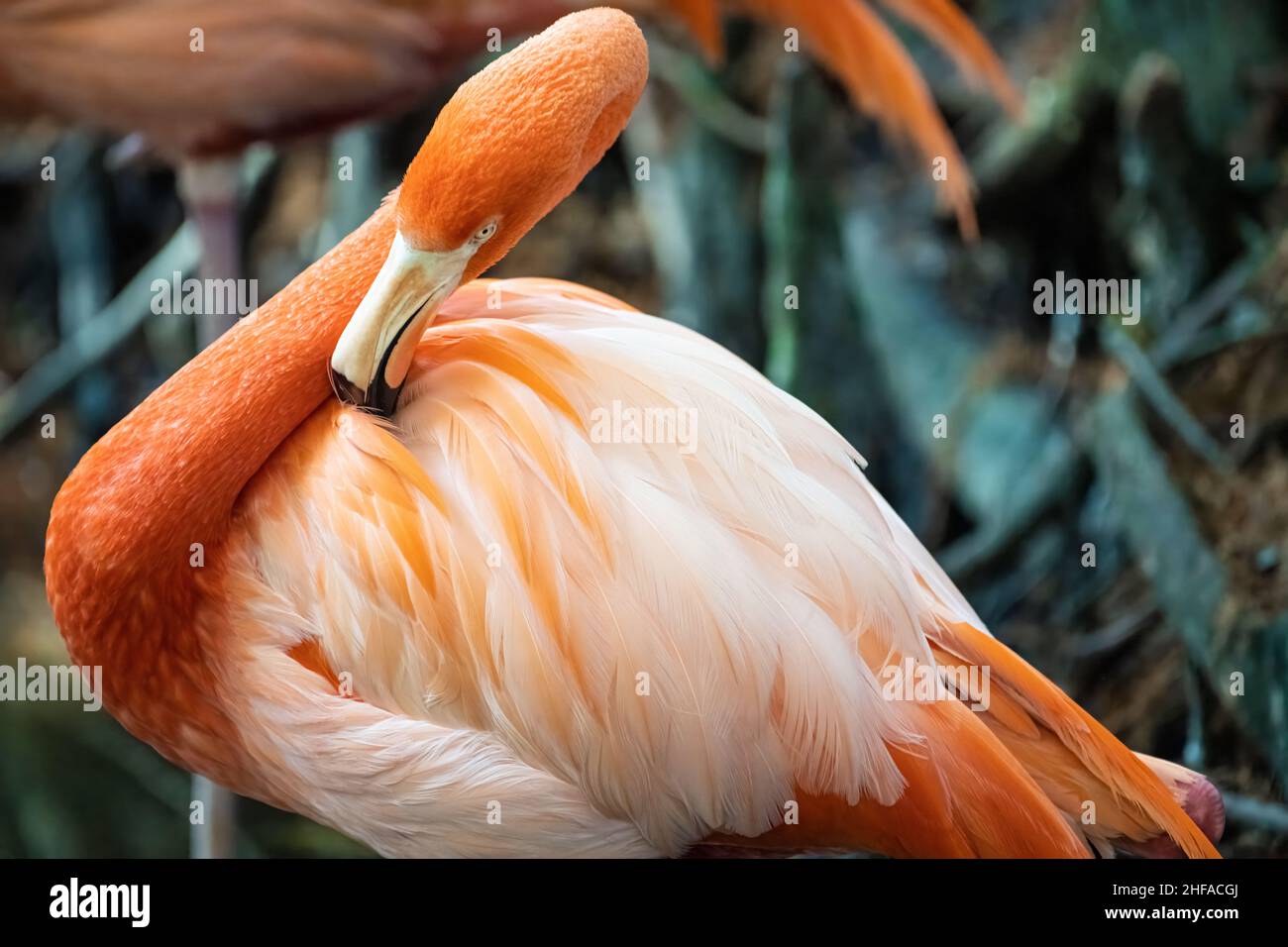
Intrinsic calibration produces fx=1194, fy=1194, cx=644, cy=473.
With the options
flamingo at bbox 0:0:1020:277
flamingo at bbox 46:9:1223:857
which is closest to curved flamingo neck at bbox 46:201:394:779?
flamingo at bbox 46:9:1223:857

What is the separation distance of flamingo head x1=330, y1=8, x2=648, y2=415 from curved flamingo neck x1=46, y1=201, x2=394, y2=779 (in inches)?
2.8

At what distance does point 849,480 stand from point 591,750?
422 mm

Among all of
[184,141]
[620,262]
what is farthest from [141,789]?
[620,262]

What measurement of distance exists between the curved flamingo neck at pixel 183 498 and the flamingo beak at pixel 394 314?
0.27 ft

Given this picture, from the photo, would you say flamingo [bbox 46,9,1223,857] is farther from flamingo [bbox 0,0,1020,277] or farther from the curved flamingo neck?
flamingo [bbox 0,0,1020,277]

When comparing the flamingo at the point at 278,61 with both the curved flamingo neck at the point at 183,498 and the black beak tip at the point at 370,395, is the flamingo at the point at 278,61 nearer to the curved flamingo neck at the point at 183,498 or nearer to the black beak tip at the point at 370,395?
the curved flamingo neck at the point at 183,498

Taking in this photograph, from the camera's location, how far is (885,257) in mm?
1983

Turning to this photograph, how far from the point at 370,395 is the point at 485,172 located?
10.6 inches

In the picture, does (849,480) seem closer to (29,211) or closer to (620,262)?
(620,262)

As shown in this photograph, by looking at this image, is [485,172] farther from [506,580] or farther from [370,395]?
[506,580]

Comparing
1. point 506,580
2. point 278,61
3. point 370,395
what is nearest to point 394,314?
point 370,395

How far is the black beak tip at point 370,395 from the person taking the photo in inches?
49.1
